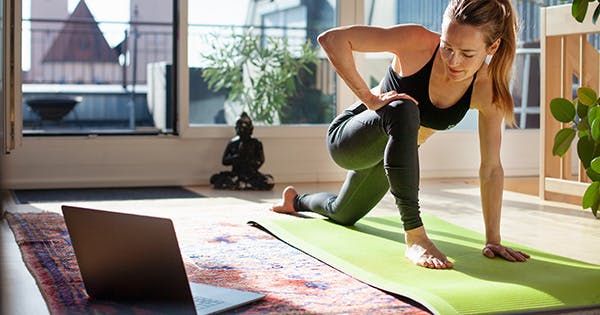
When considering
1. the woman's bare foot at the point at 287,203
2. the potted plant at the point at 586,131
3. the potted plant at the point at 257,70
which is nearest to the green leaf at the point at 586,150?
the potted plant at the point at 586,131

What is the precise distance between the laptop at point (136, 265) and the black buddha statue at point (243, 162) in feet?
7.94

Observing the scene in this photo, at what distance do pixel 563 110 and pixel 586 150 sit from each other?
0.69 feet

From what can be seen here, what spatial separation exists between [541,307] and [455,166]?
333 centimetres

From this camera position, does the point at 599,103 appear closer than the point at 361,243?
Yes

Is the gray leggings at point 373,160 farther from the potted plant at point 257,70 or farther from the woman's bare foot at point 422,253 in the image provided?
the potted plant at point 257,70

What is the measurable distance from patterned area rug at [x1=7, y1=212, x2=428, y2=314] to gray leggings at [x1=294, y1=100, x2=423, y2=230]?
27cm

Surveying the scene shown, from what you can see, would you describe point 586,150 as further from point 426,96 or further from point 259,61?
point 259,61

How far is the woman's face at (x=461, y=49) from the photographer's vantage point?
7.20 feet

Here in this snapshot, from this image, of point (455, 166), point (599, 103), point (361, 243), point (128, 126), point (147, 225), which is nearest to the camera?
point (147, 225)

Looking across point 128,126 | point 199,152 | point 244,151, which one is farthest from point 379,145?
point 128,126

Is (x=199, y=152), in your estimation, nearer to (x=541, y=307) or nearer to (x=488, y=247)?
(x=488, y=247)

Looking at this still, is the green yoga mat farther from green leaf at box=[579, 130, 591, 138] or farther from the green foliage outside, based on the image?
the green foliage outside

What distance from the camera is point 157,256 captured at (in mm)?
1771

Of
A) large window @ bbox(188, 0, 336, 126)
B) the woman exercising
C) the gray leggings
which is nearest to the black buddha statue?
large window @ bbox(188, 0, 336, 126)
